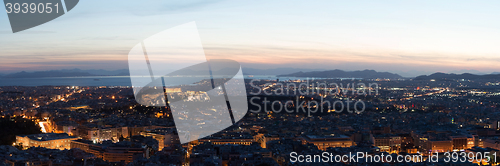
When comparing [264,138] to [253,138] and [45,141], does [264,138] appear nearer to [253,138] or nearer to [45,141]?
[253,138]

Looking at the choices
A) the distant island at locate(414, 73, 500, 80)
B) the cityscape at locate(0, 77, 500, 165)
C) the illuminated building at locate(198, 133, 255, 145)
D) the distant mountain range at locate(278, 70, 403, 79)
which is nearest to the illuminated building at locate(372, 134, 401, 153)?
the cityscape at locate(0, 77, 500, 165)

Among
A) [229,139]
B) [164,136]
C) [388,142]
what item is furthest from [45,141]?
[388,142]

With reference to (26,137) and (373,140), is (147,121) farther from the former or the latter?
(373,140)

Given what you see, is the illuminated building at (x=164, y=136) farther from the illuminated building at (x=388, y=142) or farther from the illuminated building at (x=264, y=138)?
the illuminated building at (x=388, y=142)

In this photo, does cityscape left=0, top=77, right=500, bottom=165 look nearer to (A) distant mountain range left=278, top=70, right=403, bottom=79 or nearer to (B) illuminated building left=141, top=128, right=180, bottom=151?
(B) illuminated building left=141, top=128, right=180, bottom=151

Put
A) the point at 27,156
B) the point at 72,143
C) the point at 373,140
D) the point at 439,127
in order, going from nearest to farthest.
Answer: the point at 27,156 < the point at 72,143 < the point at 373,140 < the point at 439,127

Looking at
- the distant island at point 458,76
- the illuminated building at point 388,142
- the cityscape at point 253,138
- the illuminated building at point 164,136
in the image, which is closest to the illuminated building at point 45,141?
the cityscape at point 253,138

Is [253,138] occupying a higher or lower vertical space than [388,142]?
higher

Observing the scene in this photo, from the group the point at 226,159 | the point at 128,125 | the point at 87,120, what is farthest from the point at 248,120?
the point at 226,159
